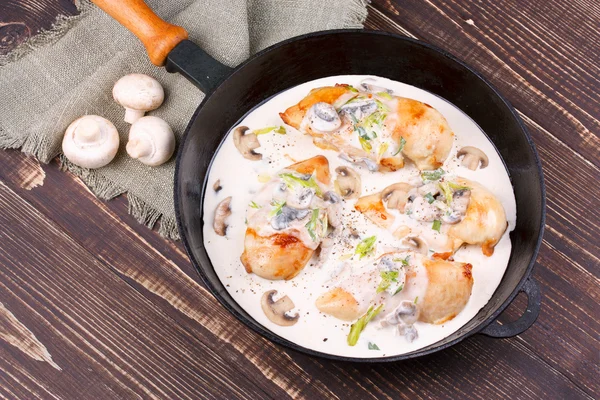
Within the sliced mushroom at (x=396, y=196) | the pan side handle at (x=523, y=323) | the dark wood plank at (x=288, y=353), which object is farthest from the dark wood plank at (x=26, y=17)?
the pan side handle at (x=523, y=323)

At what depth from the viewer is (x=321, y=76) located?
10.0 feet

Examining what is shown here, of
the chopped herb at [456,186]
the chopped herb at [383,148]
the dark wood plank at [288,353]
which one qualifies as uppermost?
the chopped herb at [456,186]

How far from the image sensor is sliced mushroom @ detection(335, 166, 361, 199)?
9.06 feet

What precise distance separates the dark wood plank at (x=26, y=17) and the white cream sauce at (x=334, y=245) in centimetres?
100

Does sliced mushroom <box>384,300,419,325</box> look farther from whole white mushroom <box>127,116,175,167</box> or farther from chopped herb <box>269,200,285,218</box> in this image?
whole white mushroom <box>127,116,175,167</box>

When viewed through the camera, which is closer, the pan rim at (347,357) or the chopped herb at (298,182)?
the pan rim at (347,357)

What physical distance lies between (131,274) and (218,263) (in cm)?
43

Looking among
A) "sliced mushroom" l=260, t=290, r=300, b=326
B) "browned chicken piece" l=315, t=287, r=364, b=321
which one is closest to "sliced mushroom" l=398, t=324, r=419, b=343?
"browned chicken piece" l=315, t=287, r=364, b=321

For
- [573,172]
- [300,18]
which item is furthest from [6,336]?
[573,172]

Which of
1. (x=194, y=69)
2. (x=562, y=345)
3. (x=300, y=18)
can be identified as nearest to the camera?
(x=194, y=69)

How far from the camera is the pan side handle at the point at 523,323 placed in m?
2.52

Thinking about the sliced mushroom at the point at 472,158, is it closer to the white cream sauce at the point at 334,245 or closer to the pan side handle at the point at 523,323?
the white cream sauce at the point at 334,245

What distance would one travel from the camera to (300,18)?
3145 mm

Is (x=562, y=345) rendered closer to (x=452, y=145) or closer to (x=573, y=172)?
(x=573, y=172)
